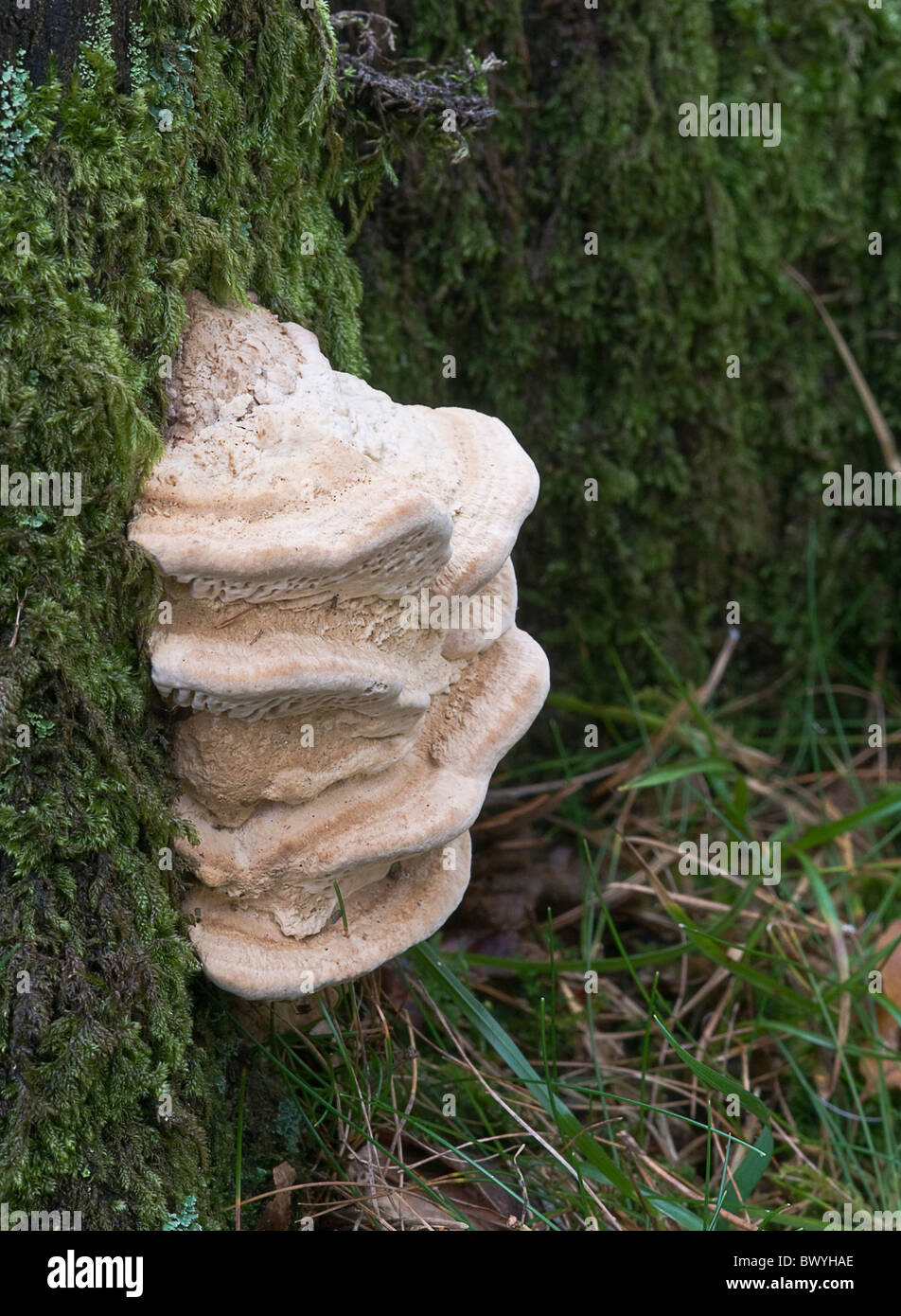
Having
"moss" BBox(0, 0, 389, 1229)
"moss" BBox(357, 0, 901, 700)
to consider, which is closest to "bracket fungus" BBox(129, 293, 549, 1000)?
"moss" BBox(0, 0, 389, 1229)

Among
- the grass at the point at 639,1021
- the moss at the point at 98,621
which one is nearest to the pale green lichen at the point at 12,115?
the moss at the point at 98,621

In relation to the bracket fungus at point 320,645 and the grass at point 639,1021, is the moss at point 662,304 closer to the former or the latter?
the grass at point 639,1021

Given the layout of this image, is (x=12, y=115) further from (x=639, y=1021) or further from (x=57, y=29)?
(x=639, y=1021)

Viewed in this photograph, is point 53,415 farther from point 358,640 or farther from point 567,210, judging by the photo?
→ point 567,210
